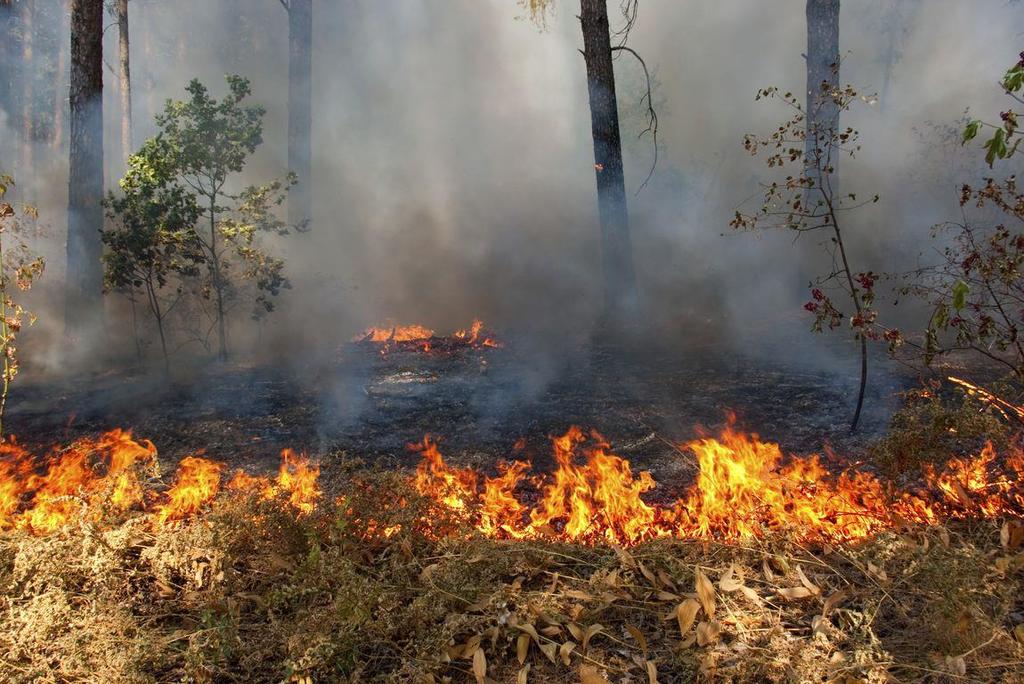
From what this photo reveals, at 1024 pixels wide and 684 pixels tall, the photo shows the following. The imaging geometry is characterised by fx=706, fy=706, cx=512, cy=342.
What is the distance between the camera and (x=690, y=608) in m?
3.02

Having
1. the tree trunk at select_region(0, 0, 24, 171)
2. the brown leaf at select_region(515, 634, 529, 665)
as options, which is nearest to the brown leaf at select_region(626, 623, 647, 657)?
the brown leaf at select_region(515, 634, 529, 665)

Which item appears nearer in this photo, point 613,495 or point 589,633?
point 589,633

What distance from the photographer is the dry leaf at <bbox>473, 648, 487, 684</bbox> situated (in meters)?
2.78

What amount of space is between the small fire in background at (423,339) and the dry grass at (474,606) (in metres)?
5.59

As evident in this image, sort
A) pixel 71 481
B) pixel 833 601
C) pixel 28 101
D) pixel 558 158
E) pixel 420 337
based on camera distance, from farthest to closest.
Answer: pixel 28 101 < pixel 558 158 < pixel 420 337 < pixel 71 481 < pixel 833 601

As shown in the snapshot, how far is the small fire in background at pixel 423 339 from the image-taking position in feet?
30.5

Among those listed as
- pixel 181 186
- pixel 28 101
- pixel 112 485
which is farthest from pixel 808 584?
pixel 28 101

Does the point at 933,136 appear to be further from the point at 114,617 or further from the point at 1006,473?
the point at 114,617

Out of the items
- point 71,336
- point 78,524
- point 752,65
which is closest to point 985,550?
point 78,524

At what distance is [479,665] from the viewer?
2820 mm

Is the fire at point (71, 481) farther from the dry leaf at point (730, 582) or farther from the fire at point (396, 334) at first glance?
the fire at point (396, 334)

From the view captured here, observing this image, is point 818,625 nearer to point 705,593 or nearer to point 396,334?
Result: point 705,593

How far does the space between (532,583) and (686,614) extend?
→ 0.76 meters

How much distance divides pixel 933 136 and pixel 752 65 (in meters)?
A: 6.06
